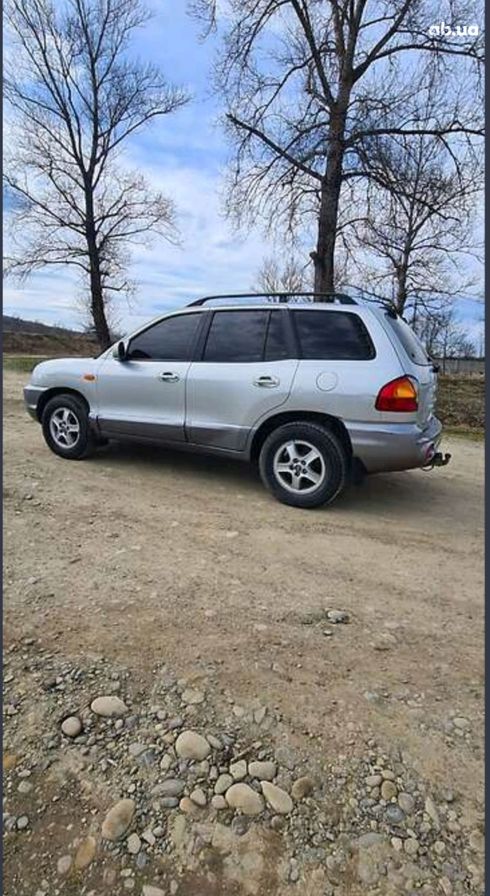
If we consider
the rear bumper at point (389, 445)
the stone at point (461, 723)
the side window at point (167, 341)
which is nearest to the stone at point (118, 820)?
the stone at point (461, 723)

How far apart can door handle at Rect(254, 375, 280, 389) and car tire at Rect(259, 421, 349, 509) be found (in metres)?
0.36

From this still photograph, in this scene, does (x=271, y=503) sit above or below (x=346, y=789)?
above

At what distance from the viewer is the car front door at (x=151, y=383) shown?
4676 millimetres

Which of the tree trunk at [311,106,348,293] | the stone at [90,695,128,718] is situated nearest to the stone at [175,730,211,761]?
the stone at [90,695,128,718]

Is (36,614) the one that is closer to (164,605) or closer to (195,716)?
(164,605)

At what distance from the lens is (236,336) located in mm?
4523

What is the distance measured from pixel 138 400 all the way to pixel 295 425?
64.5 inches

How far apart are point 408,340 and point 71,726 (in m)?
3.67

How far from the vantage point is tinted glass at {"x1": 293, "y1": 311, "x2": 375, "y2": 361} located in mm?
4008

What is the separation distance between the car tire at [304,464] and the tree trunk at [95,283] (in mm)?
16061

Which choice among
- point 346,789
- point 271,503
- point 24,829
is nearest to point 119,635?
point 24,829

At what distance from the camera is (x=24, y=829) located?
1441mm

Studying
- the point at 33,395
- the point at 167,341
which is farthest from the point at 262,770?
the point at 33,395

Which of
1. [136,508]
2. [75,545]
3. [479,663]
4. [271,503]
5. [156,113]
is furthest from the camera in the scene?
[156,113]
